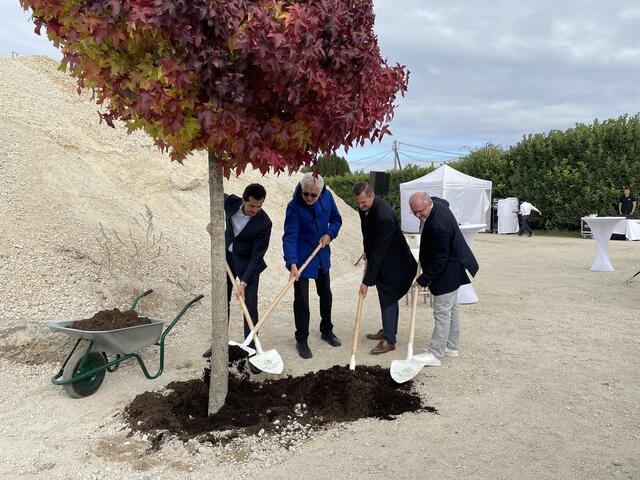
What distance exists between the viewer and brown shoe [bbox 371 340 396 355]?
16.3 ft

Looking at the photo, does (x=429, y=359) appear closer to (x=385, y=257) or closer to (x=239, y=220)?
(x=385, y=257)

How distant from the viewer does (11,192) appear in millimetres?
6699

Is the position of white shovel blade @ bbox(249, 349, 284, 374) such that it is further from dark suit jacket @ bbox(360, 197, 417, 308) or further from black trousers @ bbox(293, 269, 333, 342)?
dark suit jacket @ bbox(360, 197, 417, 308)

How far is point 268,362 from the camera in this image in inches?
158

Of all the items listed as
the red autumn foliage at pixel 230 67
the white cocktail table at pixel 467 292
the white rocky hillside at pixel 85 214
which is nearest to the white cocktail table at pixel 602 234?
the white cocktail table at pixel 467 292

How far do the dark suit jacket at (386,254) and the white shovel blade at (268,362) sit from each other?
1.21 metres

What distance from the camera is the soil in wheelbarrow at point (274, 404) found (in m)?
3.39

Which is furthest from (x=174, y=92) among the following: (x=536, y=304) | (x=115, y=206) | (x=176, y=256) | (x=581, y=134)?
(x=581, y=134)

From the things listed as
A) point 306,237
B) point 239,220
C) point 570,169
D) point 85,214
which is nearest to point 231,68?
point 239,220

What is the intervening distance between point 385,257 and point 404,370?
132 cm

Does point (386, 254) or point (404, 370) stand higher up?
point (386, 254)

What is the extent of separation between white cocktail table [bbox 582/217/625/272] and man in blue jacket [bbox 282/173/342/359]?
6588mm

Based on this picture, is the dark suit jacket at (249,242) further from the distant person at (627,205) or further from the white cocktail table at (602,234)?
the distant person at (627,205)

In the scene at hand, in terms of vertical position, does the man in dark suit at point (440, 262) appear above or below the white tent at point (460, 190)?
below
